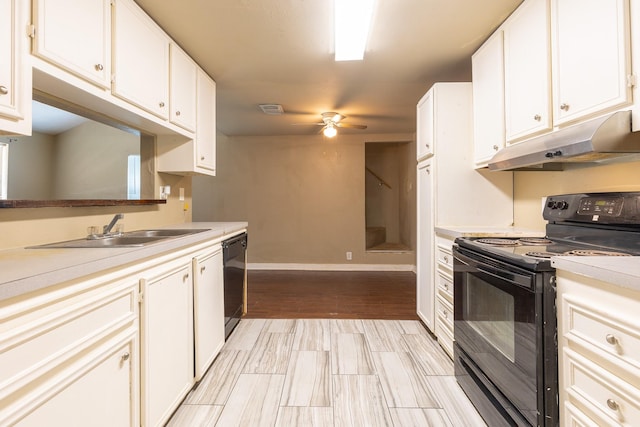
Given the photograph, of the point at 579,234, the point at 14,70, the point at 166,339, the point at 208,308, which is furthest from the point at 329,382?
the point at 14,70

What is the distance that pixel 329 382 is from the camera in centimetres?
196

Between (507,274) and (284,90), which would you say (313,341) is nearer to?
(507,274)

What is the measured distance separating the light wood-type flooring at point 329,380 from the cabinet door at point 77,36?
1.76m

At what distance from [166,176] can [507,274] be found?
2626 millimetres

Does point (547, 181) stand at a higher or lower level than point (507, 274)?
higher

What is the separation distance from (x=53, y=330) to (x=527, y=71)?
7.92 ft

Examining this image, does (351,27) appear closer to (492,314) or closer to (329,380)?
(492,314)

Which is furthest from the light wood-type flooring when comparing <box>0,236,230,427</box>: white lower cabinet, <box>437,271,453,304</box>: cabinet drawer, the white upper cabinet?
the white upper cabinet

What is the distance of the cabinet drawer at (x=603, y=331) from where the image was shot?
861 millimetres

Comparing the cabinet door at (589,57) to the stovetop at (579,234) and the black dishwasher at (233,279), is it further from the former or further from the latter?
the black dishwasher at (233,279)

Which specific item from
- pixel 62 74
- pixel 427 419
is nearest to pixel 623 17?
pixel 427 419

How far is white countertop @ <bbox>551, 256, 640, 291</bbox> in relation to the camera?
0.86m

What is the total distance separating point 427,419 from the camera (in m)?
1.61

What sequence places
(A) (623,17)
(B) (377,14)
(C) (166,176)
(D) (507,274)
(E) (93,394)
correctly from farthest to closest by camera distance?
(C) (166,176) < (B) (377,14) < (D) (507,274) < (A) (623,17) < (E) (93,394)
